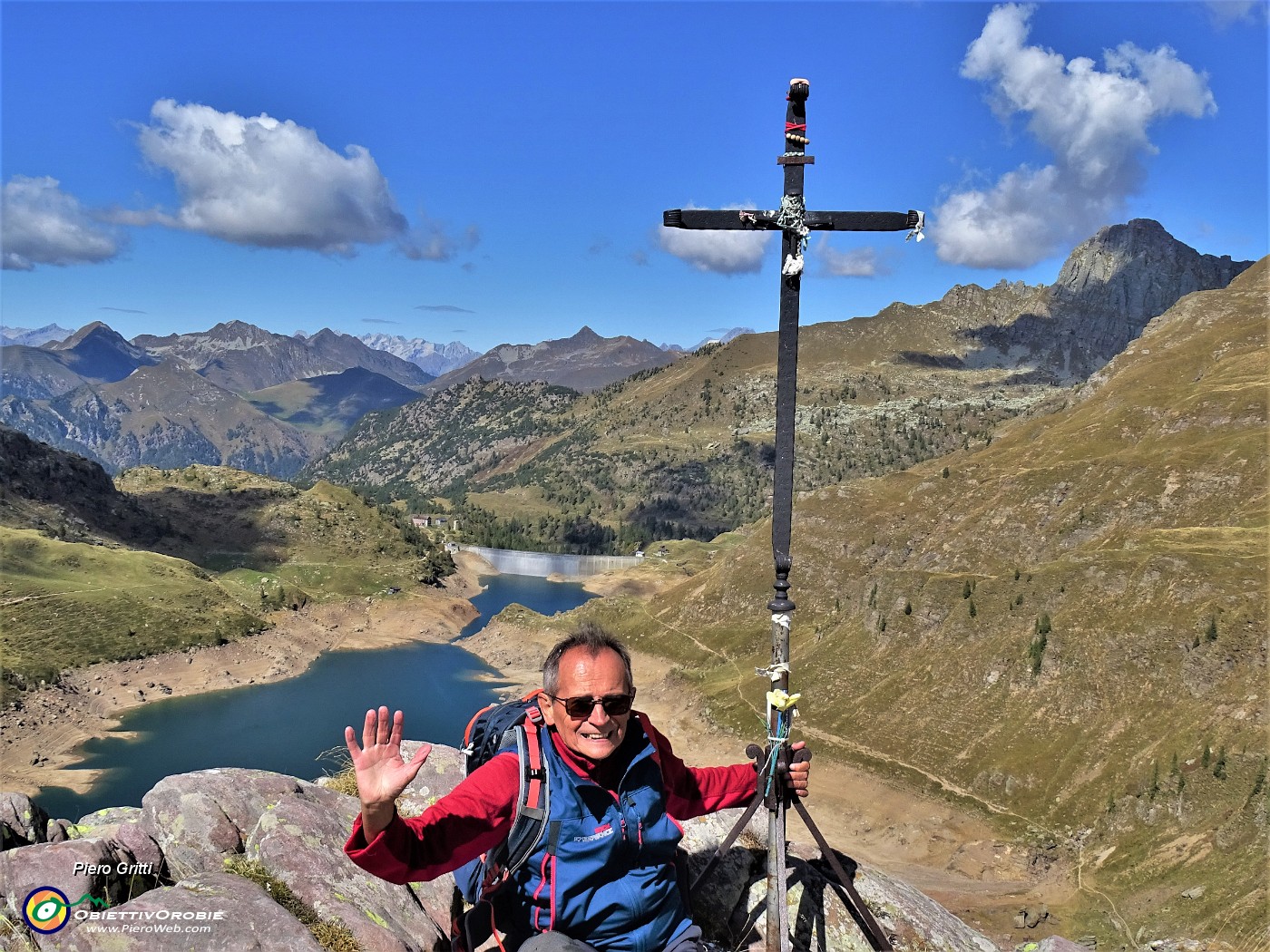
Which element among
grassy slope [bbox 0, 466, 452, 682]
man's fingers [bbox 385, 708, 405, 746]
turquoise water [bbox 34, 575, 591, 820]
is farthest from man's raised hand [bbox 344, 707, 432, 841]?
grassy slope [bbox 0, 466, 452, 682]

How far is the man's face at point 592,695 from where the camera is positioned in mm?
6277

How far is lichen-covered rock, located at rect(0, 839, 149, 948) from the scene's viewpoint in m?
7.95

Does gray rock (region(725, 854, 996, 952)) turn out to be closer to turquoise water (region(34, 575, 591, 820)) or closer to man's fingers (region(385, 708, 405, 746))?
man's fingers (region(385, 708, 405, 746))

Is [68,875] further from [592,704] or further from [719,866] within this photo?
[719,866]

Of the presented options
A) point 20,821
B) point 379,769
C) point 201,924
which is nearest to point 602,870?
point 379,769

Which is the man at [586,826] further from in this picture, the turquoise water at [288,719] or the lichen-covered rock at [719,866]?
the turquoise water at [288,719]

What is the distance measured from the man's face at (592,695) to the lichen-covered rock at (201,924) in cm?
345

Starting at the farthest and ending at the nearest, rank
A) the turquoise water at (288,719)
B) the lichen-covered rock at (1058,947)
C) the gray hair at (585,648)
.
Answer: the turquoise water at (288,719) < the lichen-covered rock at (1058,947) < the gray hair at (585,648)

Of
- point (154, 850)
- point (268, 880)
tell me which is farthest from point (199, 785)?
point (268, 880)

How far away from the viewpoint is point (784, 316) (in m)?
8.55

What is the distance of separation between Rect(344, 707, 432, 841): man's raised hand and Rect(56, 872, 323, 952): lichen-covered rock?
304 cm

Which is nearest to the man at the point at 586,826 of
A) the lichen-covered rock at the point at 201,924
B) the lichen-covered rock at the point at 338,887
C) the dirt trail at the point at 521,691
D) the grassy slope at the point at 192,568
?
the lichen-covered rock at the point at 201,924

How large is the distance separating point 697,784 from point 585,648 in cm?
217

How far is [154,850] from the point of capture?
31.5 feet
